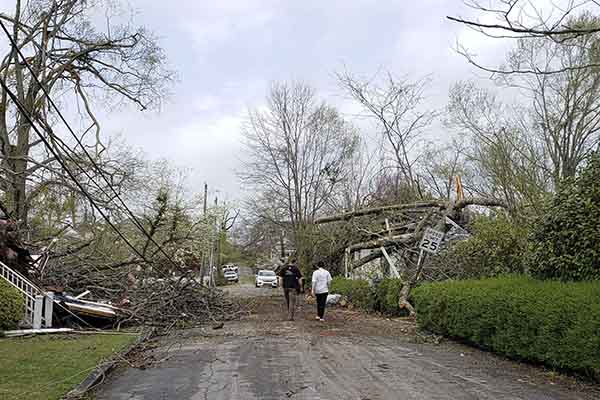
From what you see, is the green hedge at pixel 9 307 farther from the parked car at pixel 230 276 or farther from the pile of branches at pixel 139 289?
the parked car at pixel 230 276

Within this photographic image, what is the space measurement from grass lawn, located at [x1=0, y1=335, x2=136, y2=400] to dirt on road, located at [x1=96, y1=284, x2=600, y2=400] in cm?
54

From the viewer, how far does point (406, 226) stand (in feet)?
63.8

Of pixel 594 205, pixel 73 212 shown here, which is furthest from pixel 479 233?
pixel 73 212

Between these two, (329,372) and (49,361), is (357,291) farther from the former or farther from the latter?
(49,361)

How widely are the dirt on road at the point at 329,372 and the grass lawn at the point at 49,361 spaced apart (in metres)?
0.54

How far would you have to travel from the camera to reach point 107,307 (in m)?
13.5

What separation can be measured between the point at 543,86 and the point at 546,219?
28.2 ft

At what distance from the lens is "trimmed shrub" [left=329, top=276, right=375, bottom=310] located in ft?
59.8

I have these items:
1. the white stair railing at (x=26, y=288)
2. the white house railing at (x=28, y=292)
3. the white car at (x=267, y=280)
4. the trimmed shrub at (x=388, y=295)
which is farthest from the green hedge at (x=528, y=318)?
the white car at (x=267, y=280)

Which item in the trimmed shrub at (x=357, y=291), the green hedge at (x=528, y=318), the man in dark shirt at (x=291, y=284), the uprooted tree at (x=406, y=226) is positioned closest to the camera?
the green hedge at (x=528, y=318)

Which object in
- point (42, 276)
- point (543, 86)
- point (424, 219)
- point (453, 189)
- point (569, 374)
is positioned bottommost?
point (569, 374)

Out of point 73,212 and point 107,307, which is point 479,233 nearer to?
Result: point 107,307

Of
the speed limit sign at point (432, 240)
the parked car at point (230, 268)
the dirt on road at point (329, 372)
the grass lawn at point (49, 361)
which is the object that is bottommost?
the dirt on road at point (329, 372)

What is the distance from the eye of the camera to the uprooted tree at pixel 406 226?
52.3 feet
